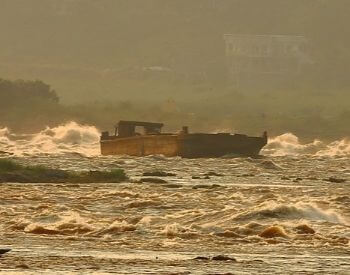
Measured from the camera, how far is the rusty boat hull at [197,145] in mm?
124125

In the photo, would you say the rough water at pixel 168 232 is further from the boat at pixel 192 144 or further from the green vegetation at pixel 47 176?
the boat at pixel 192 144

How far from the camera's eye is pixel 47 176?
6481 centimetres

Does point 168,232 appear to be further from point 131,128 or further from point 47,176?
point 131,128

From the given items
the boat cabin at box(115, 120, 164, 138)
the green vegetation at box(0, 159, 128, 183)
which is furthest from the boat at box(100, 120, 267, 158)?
the green vegetation at box(0, 159, 128, 183)

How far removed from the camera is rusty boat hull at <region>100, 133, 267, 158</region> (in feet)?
407

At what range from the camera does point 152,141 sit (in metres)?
128

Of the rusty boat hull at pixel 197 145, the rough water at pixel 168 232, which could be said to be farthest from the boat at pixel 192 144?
the rough water at pixel 168 232

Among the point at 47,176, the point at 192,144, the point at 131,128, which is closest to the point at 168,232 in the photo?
the point at 47,176

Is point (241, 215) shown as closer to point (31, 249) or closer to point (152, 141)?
point (31, 249)

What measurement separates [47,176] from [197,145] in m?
61.5

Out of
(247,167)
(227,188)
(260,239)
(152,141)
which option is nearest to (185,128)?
(152,141)

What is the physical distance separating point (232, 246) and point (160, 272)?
25.0ft

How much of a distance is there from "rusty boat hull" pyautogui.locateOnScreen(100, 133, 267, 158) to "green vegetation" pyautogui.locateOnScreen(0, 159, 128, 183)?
56348mm

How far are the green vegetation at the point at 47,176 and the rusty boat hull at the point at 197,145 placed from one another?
56348 mm
